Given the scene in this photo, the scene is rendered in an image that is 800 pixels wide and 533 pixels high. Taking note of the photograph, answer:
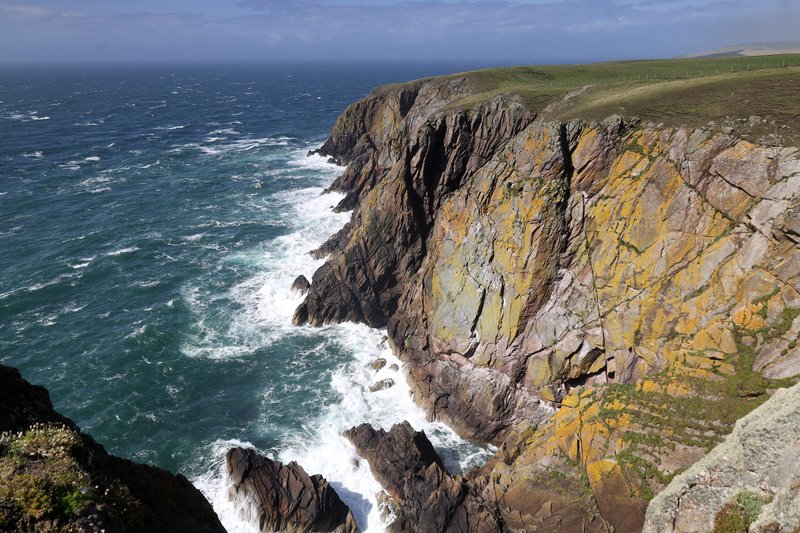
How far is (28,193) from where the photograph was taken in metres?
85.3

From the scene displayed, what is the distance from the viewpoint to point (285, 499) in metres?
30.4

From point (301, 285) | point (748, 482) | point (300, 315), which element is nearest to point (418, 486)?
point (748, 482)

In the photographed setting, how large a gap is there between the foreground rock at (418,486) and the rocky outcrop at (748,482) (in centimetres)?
1027

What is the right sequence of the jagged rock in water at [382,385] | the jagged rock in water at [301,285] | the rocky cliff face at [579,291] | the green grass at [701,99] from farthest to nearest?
the jagged rock in water at [301,285] → the jagged rock in water at [382,385] → the green grass at [701,99] → the rocky cliff face at [579,291]

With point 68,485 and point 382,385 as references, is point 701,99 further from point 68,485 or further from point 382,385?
point 68,485

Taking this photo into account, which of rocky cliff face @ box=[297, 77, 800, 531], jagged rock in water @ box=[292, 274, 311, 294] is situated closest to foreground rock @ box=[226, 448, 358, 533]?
rocky cliff face @ box=[297, 77, 800, 531]

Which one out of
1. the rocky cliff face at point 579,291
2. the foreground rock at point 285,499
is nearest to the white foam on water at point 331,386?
the foreground rock at point 285,499

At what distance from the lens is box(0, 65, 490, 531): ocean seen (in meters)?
37.5

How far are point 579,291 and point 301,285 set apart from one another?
3388 centimetres

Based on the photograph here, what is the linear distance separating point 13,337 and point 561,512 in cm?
5562

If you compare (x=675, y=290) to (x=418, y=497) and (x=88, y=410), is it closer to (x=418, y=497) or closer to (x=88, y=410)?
(x=418, y=497)

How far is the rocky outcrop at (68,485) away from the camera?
11.4 m

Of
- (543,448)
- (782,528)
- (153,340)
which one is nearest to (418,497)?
(543,448)

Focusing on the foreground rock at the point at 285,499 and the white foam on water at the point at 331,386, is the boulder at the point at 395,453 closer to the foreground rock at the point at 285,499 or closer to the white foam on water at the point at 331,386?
the white foam on water at the point at 331,386
